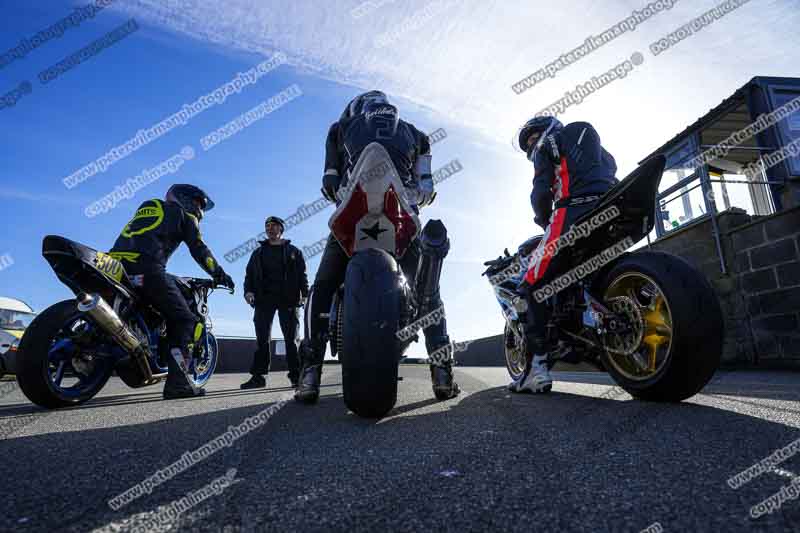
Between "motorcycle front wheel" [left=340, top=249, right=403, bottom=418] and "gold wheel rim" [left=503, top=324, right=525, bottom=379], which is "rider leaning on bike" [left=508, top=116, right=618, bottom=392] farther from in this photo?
"motorcycle front wheel" [left=340, top=249, right=403, bottom=418]

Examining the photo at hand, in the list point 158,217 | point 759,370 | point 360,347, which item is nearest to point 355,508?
point 360,347

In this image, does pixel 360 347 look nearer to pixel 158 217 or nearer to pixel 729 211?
pixel 158 217

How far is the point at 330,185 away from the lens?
102 inches

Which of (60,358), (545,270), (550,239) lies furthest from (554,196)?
(60,358)

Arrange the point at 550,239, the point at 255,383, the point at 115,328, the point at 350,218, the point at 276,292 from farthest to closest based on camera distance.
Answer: the point at 276,292 < the point at 255,383 < the point at 115,328 < the point at 550,239 < the point at 350,218

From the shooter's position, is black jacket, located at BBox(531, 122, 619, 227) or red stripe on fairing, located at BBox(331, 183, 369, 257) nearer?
red stripe on fairing, located at BBox(331, 183, 369, 257)

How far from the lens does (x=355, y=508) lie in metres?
0.77

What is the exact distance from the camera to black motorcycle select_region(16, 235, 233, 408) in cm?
251

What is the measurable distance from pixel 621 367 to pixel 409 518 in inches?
81.3

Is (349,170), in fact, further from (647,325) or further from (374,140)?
(647,325)

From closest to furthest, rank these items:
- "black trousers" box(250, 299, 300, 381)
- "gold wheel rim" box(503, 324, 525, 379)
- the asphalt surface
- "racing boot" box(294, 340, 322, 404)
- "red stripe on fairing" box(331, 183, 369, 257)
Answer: the asphalt surface → "red stripe on fairing" box(331, 183, 369, 257) → "racing boot" box(294, 340, 322, 404) → "gold wheel rim" box(503, 324, 525, 379) → "black trousers" box(250, 299, 300, 381)

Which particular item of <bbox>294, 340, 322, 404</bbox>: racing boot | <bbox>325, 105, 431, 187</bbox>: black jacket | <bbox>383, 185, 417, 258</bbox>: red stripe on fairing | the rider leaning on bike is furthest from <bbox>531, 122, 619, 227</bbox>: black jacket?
<bbox>294, 340, 322, 404</bbox>: racing boot

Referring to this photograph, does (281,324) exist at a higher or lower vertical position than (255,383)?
higher

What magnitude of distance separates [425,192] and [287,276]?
10.7 ft
